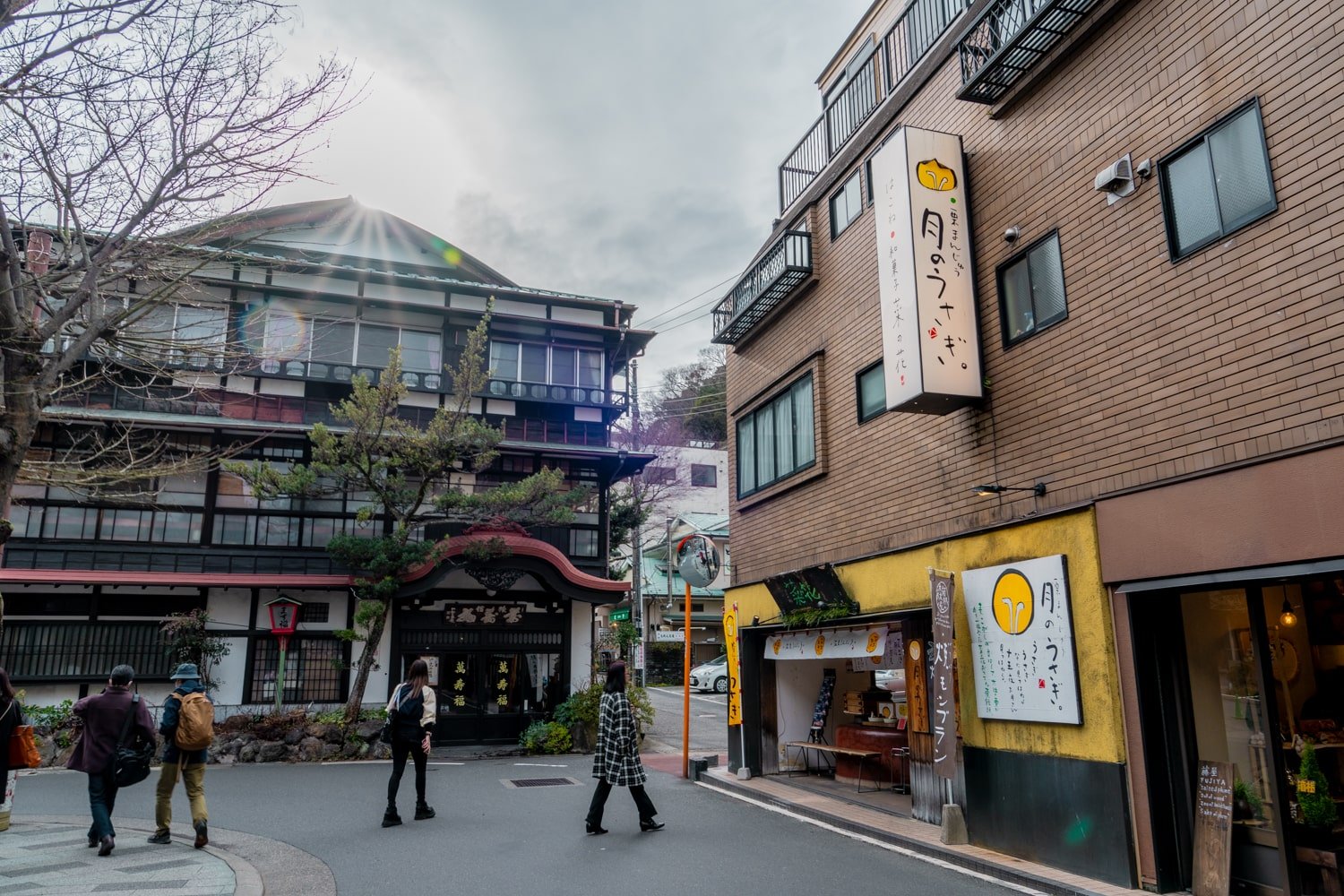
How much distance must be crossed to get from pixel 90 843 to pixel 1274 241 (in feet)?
37.8

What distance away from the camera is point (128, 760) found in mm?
8539

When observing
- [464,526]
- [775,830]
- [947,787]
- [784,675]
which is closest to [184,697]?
[775,830]

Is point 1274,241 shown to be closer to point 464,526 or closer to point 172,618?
point 464,526

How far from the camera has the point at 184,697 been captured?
905 cm

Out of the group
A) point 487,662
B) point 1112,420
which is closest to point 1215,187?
point 1112,420

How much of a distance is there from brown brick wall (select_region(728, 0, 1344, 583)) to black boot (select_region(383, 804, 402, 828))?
21.3 ft

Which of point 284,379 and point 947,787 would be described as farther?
point 284,379

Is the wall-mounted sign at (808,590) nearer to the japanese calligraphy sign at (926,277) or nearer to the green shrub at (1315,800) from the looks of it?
the japanese calligraphy sign at (926,277)

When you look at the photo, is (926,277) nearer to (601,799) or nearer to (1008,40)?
(1008,40)

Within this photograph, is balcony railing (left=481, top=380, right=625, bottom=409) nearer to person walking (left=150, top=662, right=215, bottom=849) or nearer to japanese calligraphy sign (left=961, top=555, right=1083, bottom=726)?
person walking (left=150, top=662, right=215, bottom=849)

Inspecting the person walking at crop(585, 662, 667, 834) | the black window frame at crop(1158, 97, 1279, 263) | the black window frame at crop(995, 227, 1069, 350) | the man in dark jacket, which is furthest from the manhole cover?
the black window frame at crop(1158, 97, 1279, 263)

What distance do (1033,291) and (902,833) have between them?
229 inches

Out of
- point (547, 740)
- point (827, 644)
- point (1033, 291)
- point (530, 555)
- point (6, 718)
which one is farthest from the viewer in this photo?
point (530, 555)

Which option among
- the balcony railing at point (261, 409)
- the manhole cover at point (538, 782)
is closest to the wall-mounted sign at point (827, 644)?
the manhole cover at point (538, 782)
